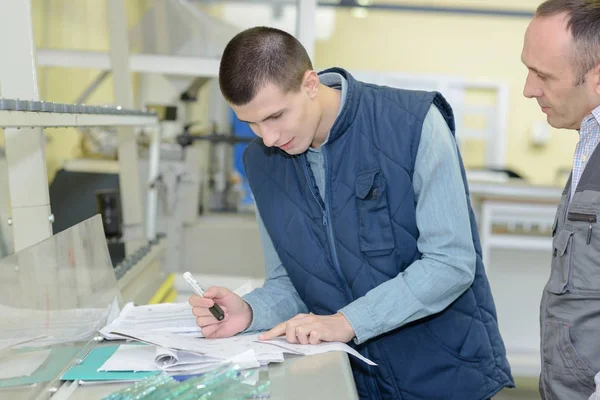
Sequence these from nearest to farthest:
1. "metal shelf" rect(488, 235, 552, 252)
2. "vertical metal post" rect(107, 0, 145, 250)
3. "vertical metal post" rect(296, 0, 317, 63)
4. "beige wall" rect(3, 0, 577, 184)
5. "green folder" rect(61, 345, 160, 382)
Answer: "green folder" rect(61, 345, 160, 382) → "vertical metal post" rect(107, 0, 145, 250) → "vertical metal post" rect(296, 0, 317, 63) → "metal shelf" rect(488, 235, 552, 252) → "beige wall" rect(3, 0, 577, 184)

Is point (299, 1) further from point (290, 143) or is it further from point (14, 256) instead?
point (14, 256)

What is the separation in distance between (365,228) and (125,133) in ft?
4.15

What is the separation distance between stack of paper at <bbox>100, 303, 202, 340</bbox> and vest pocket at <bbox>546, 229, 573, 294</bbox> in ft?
2.02

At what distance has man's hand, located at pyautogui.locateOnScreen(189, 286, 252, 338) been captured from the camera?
45.7 inches

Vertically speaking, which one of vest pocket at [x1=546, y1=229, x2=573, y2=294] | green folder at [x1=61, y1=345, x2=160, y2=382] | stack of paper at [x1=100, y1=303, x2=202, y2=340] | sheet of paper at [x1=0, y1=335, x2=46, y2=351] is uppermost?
vest pocket at [x1=546, y1=229, x2=573, y2=294]

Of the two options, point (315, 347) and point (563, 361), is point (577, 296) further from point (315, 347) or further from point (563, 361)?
point (315, 347)

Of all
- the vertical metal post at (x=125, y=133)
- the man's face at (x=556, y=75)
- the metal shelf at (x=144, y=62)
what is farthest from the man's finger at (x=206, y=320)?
the metal shelf at (x=144, y=62)

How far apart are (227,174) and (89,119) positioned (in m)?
2.36

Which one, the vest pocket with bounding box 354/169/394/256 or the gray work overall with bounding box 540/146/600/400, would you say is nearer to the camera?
the gray work overall with bounding box 540/146/600/400

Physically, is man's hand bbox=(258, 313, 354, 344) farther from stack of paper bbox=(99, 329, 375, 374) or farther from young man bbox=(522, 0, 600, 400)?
young man bbox=(522, 0, 600, 400)

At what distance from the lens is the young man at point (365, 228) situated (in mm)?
1134

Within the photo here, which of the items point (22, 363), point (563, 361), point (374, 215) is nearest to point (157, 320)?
point (22, 363)

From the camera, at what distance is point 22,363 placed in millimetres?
894

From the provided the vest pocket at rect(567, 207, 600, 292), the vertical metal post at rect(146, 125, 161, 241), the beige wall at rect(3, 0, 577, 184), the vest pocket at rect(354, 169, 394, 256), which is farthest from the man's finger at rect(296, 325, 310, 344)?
the beige wall at rect(3, 0, 577, 184)
